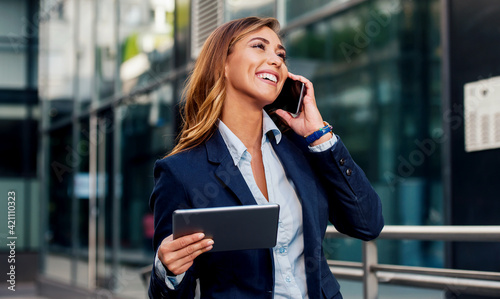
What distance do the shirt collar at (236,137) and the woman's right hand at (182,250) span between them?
34cm

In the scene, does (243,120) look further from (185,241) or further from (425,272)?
(425,272)

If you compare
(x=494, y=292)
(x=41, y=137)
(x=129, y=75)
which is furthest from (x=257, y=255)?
(x=41, y=137)

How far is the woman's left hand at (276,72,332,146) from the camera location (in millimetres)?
1924

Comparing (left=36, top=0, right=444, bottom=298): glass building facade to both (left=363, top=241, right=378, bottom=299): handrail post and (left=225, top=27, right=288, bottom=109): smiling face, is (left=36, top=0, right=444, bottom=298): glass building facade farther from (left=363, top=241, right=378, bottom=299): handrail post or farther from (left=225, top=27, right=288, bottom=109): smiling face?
(left=225, top=27, right=288, bottom=109): smiling face

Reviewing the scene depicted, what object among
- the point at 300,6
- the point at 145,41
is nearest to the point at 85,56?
the point at 145,41

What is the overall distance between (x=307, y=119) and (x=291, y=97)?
152 millimetres

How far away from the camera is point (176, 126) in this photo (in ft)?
26.3

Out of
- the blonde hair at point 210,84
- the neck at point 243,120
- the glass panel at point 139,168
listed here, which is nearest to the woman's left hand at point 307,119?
the neck at point 243,120

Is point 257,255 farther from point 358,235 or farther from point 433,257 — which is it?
point 433,257

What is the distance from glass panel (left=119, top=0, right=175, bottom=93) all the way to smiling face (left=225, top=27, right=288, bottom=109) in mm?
6531

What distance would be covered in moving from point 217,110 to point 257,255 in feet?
1.60

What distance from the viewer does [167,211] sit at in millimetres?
1783

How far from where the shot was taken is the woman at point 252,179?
69.1 inches

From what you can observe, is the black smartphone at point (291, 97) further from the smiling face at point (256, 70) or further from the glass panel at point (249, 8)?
the glass panel at point (249, 8)
